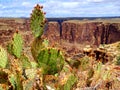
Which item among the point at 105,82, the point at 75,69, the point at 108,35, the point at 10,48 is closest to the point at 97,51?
the point at 105,82

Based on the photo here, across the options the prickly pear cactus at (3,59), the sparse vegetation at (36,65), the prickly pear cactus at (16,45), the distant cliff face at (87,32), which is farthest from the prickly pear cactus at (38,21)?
the distant cliff face at (87,32)

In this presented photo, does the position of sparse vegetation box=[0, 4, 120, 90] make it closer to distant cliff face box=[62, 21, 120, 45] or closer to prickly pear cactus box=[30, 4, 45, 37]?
prickly pear cactus box=[30, 4, 45, 37]

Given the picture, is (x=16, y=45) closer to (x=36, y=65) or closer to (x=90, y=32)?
(x=36, y=65)

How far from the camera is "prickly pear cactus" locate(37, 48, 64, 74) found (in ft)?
11.5

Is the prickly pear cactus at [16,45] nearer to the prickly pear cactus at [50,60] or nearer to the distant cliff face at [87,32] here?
the prickly pear cactus at [50,60]

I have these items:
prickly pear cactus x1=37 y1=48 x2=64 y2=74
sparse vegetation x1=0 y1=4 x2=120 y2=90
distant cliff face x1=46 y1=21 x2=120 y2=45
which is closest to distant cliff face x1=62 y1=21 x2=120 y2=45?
distant cliff face x1=46 y1=21 x2=120 y2=45

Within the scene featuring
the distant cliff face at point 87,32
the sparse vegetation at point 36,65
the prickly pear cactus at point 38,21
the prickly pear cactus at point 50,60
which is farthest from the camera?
the distant cliff face at point 87,32

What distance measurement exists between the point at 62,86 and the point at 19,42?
2.11 feet

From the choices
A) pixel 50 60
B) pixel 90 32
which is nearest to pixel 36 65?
pixel 50 60

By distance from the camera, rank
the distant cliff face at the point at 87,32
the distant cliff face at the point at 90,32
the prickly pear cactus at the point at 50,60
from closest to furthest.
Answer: the prickly pear cactus at the point at 50,60 → the distant cliff face at the point at 87,32 → the distant cliff face at the point at 90,32

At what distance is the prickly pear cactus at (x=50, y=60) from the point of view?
351cm

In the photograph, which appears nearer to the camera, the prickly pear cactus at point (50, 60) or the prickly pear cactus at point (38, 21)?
the prickly pear cactus at point (50, 60)

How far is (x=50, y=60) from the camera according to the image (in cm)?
355

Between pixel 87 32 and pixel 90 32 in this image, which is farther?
pixel 87 32
